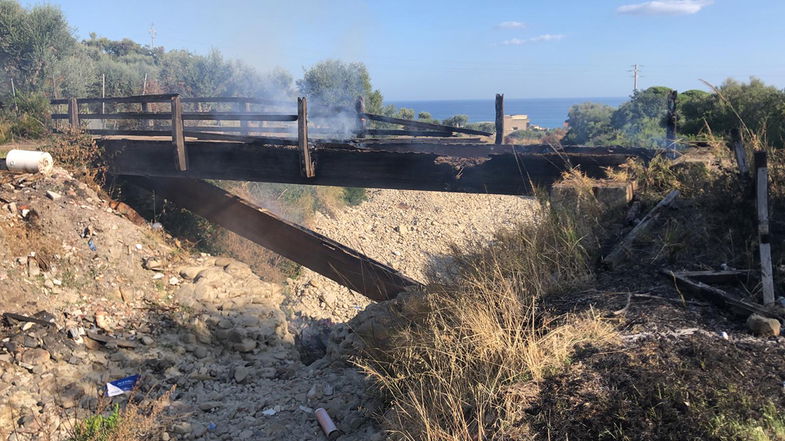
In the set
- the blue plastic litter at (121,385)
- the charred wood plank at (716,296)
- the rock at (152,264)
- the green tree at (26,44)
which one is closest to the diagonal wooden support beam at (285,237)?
the rock at (152,264)

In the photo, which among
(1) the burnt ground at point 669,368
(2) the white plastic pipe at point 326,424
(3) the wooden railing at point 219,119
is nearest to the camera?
(1) the burnt ground at point 669,368

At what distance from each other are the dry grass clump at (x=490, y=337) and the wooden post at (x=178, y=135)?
449 cm

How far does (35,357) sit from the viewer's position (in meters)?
5.55

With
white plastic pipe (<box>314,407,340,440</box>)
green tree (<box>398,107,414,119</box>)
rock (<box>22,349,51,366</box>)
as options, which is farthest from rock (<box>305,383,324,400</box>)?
green tree (<box>398,107,414,119</box>)

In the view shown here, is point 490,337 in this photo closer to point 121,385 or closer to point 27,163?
point 121,385

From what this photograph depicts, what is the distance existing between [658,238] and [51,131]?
882 centimetres

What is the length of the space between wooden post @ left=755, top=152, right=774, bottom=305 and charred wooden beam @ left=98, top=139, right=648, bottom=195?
1717mm

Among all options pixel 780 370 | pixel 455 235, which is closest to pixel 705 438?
pixel 780 370

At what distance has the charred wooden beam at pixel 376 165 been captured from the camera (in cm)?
638

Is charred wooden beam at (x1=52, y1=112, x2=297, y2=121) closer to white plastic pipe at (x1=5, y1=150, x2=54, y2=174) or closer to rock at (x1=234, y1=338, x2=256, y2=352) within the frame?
white plastic pipe at (x1=5, y1=150, x2=54, y2=174)

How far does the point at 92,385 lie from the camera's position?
5.58m

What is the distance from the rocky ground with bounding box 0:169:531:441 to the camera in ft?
16.7

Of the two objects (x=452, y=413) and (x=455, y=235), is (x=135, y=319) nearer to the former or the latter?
(x=452, y=413)

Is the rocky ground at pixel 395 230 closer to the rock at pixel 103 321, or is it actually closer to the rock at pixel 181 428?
the rock at pixel 103 321
